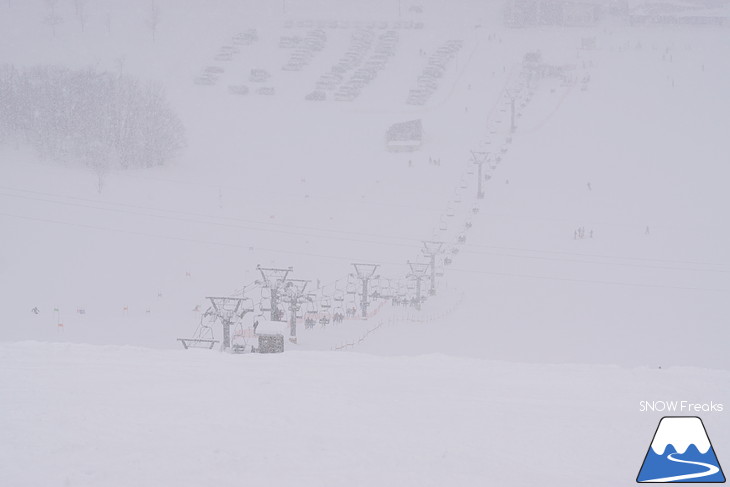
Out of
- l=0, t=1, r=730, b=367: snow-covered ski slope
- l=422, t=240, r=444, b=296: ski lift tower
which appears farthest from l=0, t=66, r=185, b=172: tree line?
l=422, t=240, r=444, b=296: ski lift tower

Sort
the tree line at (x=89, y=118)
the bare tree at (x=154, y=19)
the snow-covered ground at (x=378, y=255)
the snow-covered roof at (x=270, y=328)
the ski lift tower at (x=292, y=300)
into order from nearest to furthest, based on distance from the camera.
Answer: the snow-covered ground at (x=378, y=255), the snow-covered roof at (x=270, y=328), the ski lift tower at (x=292, y=300), the tree line at (x=89, y=118), the bare tree at (x=154, y=19)

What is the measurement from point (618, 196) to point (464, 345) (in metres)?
14.1

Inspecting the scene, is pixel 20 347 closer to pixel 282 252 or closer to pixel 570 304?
pixel 570 304

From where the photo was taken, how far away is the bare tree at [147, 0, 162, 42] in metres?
55.0

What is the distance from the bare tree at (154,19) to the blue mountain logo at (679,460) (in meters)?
52.8

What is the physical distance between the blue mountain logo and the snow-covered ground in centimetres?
28

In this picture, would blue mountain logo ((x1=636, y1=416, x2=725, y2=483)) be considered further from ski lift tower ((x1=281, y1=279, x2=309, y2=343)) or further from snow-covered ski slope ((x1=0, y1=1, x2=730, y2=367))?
ski lift tower ((x1=281, y1=279, x2=309, y2=343))

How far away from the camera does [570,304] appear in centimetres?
1947

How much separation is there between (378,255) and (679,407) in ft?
56.5

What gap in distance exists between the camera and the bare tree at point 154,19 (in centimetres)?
5497

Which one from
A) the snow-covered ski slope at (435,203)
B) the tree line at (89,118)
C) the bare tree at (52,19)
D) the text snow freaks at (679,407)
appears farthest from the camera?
the bare tree at (52,19)

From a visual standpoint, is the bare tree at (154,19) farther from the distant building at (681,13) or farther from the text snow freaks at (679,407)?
the text snow freaks at (679,407)

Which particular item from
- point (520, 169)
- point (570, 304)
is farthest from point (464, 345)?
point (520, 169)

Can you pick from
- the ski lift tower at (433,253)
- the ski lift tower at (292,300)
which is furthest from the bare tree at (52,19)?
the ski lift tower at (292,300)
